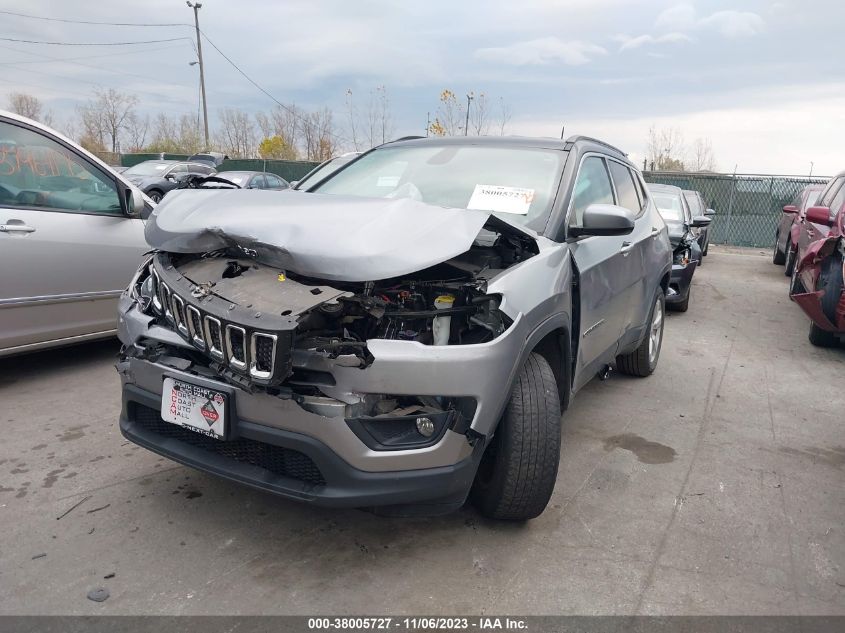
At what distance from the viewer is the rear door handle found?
4.05 m

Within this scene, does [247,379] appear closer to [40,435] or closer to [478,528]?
[478,528]

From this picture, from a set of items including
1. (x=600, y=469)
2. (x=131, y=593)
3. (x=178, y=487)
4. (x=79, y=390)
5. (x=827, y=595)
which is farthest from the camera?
(x=79, y=390)

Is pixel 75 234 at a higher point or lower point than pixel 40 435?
higher

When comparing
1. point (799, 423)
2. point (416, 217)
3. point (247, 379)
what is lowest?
point (799, 423)

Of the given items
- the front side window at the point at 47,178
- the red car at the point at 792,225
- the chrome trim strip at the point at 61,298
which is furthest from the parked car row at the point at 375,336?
the red car at the point at 792,225

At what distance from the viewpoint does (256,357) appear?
2205 mm

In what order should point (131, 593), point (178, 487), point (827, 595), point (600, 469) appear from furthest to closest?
point (600, 469), point (178, 487), point (827, 595), point (131, 593)

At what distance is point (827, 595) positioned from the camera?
2.52 m

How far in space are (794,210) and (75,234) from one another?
9182mm

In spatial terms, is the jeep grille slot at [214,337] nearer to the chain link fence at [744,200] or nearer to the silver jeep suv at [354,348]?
the silver jeep suv at [354,348]

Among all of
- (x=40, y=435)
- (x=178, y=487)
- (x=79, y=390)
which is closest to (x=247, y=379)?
(x=178, y=487)

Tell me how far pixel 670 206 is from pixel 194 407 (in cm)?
860

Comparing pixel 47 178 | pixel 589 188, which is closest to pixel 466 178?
pixel 589 188

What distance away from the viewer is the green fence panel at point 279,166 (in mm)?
27297
